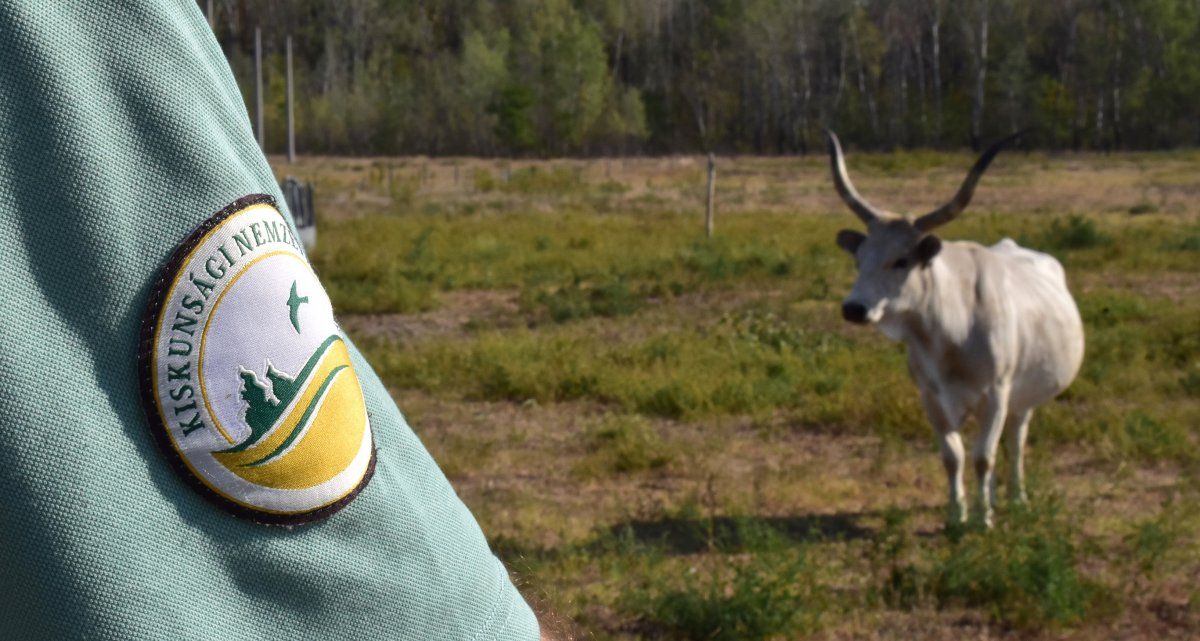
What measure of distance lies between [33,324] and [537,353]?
9119mm

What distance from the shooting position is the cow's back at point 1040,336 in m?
6.32

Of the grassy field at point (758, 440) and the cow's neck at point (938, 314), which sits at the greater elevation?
the cow's neck at point (938, 314)

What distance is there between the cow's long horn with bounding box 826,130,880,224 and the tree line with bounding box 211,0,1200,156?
4820 cm

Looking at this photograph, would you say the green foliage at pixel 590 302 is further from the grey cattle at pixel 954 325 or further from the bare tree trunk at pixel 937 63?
the bare tree trunk at pixel 937 63

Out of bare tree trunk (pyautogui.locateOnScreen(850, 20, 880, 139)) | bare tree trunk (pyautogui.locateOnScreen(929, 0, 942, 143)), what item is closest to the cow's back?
bare tree trunk (pyautogui.locateOnScreen(929, 0, 942, 143))

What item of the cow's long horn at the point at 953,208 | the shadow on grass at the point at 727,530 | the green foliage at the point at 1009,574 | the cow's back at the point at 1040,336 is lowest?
the shadow on grass at the point at 727,530

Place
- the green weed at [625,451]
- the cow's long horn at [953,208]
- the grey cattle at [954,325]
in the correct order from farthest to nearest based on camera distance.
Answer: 1. the green weed at [625,451]
2. the cow's long horn at [953,208]
3. the grey cattle at [954,325]

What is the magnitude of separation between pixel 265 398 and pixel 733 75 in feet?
207

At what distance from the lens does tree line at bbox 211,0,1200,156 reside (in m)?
54.5

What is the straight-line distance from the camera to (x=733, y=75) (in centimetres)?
6228

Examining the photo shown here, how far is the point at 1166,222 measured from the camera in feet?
67.6

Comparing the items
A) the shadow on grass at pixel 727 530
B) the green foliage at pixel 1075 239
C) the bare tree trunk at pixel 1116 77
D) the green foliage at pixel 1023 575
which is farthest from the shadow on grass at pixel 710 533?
the bare tree trunk at pixel 1116 77

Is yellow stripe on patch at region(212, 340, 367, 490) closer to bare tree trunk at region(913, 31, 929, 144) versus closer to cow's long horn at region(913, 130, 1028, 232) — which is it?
cow's long horn at region(913, 130, 1028, 232)

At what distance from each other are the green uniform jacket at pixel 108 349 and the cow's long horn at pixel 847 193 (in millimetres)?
5760
